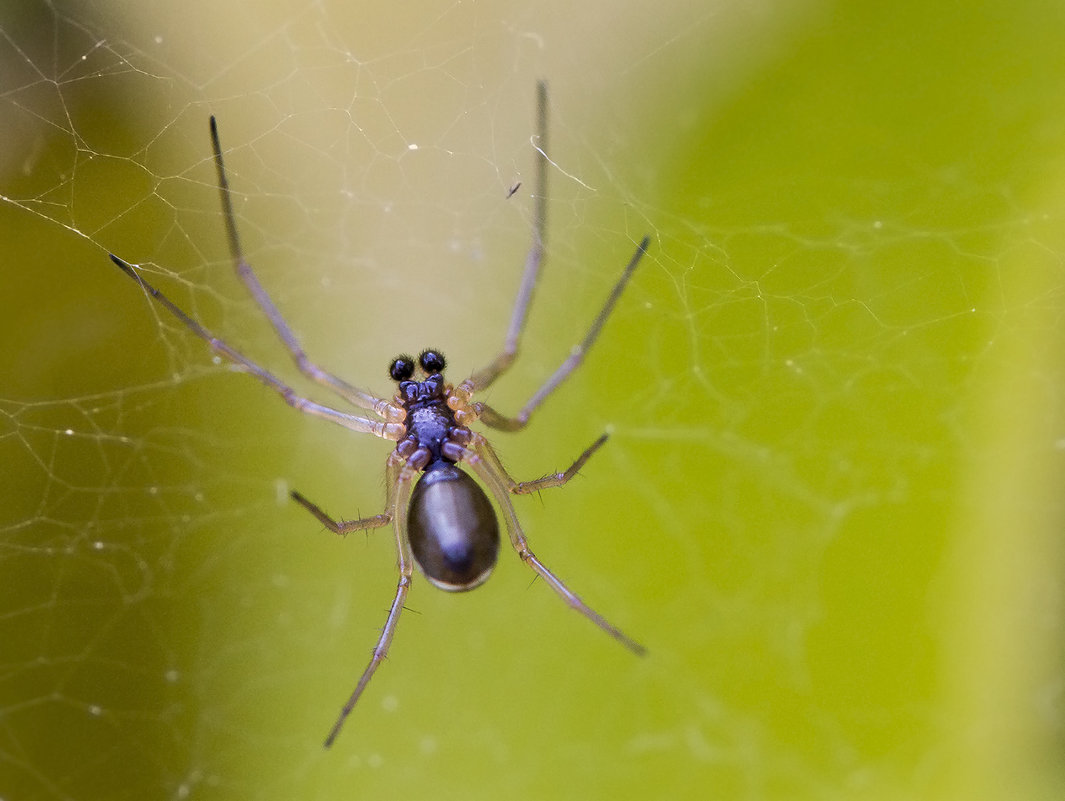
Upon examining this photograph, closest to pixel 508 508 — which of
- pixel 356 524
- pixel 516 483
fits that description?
pixel 516 483

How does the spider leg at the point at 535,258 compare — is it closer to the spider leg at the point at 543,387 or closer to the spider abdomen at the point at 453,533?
the spider leg at the point at 543,387

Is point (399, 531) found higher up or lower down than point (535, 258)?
lower down

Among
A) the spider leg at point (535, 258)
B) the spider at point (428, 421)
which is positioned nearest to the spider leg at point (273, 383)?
the spider at point (428, 421)

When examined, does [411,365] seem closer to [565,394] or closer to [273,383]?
[273,383]

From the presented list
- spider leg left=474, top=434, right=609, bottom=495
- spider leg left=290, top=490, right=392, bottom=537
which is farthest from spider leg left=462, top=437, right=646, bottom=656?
spider leg left=290, top=490, right=392, bottom=537

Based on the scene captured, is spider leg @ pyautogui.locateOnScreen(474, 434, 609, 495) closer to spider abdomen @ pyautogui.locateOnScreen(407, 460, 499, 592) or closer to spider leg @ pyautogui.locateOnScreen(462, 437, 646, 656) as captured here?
spider leg @ pyautogui.locateOnScreen(462, 437, 646, 656)

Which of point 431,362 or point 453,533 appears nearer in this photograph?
point 453,533

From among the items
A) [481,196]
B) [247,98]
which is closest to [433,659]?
[481,196]

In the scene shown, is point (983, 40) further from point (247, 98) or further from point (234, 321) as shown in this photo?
point (234, 321)
